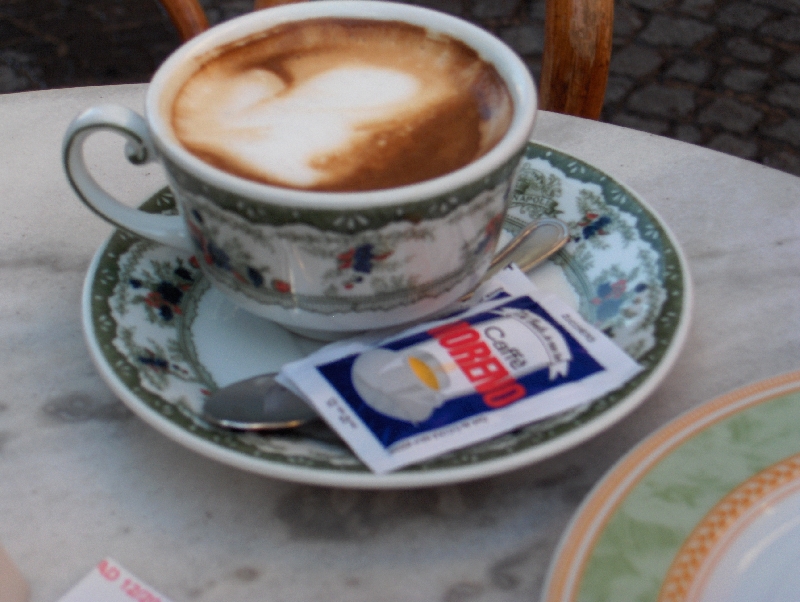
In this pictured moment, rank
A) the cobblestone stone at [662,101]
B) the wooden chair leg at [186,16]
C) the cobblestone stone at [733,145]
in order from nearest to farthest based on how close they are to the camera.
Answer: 1. the wooden chair leg at [186,16]
2. the cobblestone stone at [733,145]
3. the cobblestone stone at [662,101]

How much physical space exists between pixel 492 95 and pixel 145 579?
1.48ft

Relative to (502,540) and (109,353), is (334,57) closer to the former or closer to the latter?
(109,353)

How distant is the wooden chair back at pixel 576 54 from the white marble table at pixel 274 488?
0.28 meters

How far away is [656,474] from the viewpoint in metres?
0.45

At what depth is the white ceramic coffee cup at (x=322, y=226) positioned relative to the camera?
0.51m

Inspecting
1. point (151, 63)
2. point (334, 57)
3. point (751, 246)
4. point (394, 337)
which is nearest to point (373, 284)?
point (394, 337)

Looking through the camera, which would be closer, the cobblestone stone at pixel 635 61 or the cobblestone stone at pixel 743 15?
the cobblestone stone at pixel 635 61

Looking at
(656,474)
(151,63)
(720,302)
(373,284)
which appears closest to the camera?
(656,474)

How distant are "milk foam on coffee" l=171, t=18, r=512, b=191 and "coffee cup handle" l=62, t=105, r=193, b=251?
0.03 m

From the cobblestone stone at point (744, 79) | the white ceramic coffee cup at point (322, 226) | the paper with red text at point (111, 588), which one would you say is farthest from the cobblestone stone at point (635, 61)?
the paper with red text at point (111, 588)

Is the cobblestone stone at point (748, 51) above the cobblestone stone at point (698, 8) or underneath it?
underneath

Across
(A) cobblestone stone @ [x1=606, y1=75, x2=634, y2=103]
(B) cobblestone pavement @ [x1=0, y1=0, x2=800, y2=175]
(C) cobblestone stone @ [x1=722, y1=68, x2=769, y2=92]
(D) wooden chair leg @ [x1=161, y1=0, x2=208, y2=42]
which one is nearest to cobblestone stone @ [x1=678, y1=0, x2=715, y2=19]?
(B) cobblestone pavement @ [x1=0, y1=0, x2=800, y2=175]

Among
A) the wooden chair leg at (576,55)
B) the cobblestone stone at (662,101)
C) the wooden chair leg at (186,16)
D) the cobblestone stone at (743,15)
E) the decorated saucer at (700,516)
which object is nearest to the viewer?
the decorated saucer at (700,516)

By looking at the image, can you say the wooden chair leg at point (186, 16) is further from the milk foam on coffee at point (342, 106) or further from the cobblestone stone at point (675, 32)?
the cobblestone stone at point (675, 32)
